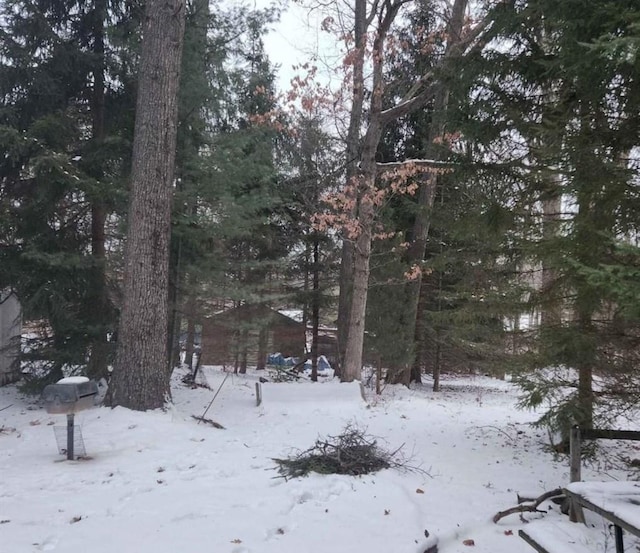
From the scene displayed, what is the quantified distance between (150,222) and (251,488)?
457 cm

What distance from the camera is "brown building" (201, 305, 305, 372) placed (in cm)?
1731

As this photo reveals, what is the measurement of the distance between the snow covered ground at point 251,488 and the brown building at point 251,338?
352 inches

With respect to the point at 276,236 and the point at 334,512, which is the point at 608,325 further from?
the point at 276,236

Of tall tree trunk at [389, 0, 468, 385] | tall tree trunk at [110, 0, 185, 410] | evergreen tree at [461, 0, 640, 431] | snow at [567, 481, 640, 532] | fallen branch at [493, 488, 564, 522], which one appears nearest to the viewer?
snow at [567, 481, 640, 532]

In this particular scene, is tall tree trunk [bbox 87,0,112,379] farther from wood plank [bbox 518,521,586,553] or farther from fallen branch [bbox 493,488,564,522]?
wood plank [bbox 518,521,586,553]

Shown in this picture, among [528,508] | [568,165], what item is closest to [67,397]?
[528,508]

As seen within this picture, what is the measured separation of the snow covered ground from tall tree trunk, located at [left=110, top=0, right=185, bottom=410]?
486 millimetres

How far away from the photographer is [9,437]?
6.59m

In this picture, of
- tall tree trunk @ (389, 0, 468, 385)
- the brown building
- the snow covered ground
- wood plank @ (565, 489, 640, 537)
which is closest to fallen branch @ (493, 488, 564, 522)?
the snow covered ground

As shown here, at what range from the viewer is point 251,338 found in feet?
60.2

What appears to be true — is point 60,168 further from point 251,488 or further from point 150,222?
point 251,488

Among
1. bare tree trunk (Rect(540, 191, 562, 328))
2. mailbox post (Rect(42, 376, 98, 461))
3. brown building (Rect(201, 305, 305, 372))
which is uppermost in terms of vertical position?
bare tree trunk (Rect(540, 191, 562, 328))

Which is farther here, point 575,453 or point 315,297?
point 315,297

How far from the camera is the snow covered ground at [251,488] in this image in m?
3.61
